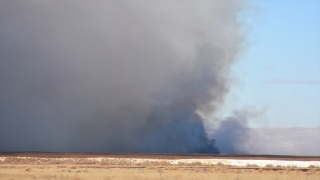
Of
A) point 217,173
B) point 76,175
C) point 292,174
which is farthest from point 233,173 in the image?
point 76,175

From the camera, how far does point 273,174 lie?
162ft

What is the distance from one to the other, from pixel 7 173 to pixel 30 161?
18.8 meters

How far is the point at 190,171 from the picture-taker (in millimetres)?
50906

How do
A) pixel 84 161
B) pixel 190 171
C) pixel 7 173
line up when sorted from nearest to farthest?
pixel 7 173, pixel 190 171, pixel 84 161

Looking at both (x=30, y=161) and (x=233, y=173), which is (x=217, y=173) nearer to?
(x=233, y=173)

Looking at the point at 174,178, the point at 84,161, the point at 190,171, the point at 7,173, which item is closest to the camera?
the point at 174,178

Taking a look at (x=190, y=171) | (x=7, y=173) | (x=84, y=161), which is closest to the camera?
(x=7, y=173)

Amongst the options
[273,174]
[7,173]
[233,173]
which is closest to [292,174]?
[273,174]

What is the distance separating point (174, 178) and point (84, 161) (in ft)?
78.3

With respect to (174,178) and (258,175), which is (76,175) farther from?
(258,175)

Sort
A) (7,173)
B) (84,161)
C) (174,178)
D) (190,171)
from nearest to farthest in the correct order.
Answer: (174,178) < (7,173) < (190,171) < (84,161)

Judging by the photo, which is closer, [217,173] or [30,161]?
[217,173]

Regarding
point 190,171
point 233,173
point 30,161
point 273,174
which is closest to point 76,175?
point 190,171

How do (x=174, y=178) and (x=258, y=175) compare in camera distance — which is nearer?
(x=174, y=178)
